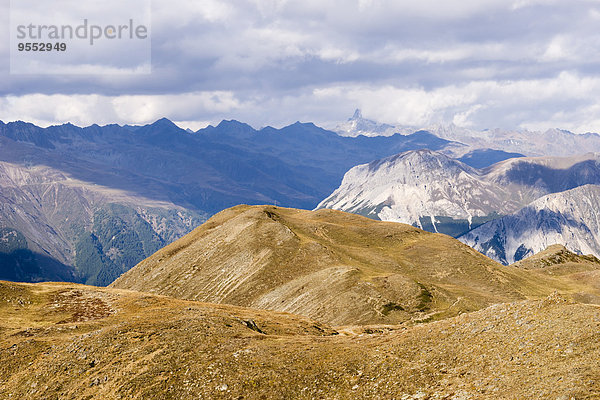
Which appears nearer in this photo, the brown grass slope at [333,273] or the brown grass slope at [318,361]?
the brown grass slope at [318,361]

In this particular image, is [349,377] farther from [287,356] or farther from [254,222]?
[254,222]

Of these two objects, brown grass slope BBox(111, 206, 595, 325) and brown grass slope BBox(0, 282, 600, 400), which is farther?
brown grass slope BBox(111, 206, 595, 325)

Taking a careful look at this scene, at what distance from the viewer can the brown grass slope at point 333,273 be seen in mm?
97250

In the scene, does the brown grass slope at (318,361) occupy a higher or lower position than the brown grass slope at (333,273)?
higher

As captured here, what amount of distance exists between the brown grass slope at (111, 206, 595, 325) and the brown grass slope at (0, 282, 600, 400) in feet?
169

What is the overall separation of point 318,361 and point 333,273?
70214 mm

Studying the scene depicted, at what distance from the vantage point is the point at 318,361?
38.1 metres

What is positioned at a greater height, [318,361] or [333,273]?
[318,361]

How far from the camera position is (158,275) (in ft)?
454

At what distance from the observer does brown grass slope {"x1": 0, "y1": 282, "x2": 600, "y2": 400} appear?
29.5m

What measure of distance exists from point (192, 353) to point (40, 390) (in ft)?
43.5

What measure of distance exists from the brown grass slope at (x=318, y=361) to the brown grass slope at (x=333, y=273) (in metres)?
51.5

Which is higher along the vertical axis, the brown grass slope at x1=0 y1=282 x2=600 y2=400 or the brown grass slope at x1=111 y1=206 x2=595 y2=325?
the brown grass slope at x1=0 y1=282 x2=600 y2=400

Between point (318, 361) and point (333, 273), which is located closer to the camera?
point (318, 361)
